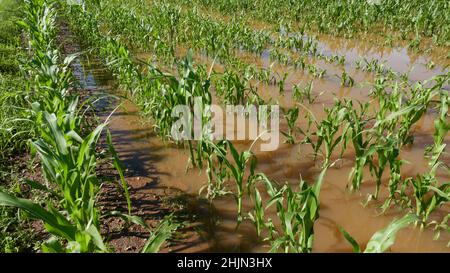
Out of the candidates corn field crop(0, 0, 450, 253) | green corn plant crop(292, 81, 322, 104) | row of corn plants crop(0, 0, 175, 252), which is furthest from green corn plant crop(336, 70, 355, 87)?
row of corn plants crop(0, 0, 175, 252)

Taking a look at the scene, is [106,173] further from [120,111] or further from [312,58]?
[312,58]

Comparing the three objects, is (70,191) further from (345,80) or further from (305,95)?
(345,80)

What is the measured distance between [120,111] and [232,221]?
9.10 feet

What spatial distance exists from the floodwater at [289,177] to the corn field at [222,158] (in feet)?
0.04

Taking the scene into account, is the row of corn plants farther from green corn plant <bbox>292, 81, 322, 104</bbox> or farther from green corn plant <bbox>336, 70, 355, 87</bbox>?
green corn plant <bbox>336, 70, 355, 87</bbox>

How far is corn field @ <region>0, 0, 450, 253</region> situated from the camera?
2.35 m

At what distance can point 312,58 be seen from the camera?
23.1ft

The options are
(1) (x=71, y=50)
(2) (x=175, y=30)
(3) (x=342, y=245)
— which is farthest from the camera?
(2) (x=175, y=30)

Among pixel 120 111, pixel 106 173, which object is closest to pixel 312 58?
pixel 120 111

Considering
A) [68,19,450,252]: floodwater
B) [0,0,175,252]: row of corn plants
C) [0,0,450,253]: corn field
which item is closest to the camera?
[0,0,175,252]: row of corn plants

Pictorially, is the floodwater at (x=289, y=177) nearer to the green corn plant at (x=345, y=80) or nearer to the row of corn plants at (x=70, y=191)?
the green corn plant at (x=345, y=80)

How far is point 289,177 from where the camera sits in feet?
11.8

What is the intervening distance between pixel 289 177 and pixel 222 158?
38.3 inches

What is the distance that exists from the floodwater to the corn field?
0.01 metres
